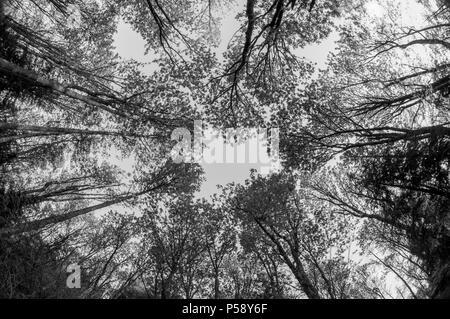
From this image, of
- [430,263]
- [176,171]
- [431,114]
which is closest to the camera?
[430,263]

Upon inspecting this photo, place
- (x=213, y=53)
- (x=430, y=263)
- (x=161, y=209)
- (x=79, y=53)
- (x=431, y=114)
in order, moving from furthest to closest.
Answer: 1. (x=161, y=209)
2. (x=79, y=53)
3. (x=213, y=53)
4. (x=431, y=114)
5. (x=430, y=263)

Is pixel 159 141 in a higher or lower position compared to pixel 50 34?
lower

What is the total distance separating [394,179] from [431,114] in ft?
8.99

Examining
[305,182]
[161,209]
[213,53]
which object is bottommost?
[161,209]

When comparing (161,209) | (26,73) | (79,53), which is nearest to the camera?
(26,73)

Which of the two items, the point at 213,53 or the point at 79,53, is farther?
the point at 79,53

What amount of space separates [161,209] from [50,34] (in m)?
9.56

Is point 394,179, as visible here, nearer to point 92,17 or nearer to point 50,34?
point 92,17

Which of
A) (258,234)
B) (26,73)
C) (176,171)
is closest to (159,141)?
(176,171)

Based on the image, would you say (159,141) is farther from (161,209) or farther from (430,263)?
(430,263)

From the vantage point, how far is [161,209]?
1559 cm
